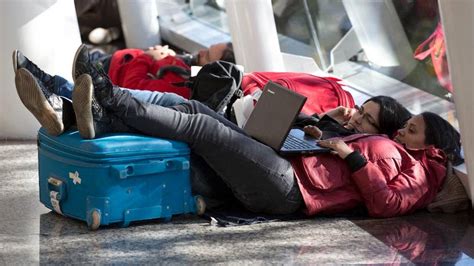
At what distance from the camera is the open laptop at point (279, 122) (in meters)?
4.72

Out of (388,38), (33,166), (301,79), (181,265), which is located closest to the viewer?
(181,265)

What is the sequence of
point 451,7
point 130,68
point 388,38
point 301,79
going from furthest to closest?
point 130,68 → point 388,38 → point 301,79 → point 451,7

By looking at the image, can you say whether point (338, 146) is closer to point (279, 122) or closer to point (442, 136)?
point (279, 122)

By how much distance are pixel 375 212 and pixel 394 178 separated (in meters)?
0.19

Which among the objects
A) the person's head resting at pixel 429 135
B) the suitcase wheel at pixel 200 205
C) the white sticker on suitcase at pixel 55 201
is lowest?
the suitcase wheel at pixel 200 205

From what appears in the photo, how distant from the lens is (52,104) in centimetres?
470

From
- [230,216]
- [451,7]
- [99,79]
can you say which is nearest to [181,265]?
[230,216]

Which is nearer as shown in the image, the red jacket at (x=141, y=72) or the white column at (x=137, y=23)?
the red jacket at (x=141, y=72)

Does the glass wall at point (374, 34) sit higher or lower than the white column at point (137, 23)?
higher

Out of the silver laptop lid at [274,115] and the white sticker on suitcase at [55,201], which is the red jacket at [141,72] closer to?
the silver laptop lid at [274,115]

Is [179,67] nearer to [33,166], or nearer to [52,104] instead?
[33,166]

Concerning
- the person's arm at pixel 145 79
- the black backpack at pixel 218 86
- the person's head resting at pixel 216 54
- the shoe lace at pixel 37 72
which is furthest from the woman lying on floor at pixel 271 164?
the person's head resting at pixel 216 54

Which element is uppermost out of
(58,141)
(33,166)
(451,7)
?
(451,7)

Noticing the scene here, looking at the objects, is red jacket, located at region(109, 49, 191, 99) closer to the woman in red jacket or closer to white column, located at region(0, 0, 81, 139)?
white column, located at region(0, 0, 81, 139)
